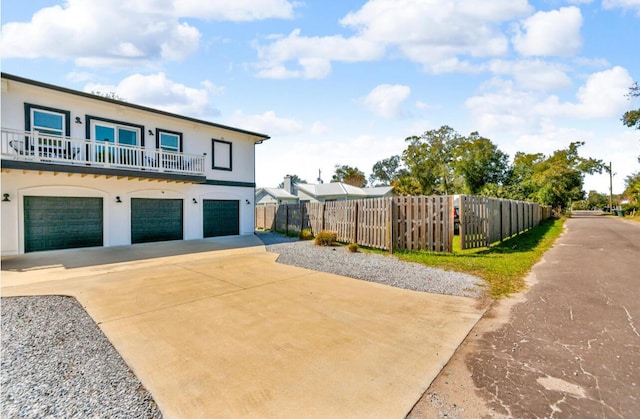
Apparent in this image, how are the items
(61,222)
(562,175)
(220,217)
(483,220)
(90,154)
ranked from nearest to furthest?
(483,220) → (61,222) → (90,154) → (220,217) → (562,175)

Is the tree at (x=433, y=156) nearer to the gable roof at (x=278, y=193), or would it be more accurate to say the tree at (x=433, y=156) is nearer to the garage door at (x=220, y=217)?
the gable roof at (x=278, y=193)

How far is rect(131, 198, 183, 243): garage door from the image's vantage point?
12.8 meters

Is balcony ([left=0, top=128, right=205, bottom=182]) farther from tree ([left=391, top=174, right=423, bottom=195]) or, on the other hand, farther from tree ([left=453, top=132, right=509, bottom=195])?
tree ([left=453, top=132, right=509, bottom=195])

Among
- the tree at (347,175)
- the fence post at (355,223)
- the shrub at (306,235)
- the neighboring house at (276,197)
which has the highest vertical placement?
the tree at (347,175)

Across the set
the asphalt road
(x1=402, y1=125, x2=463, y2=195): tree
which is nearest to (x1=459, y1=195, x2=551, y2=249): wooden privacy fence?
the asphalt road

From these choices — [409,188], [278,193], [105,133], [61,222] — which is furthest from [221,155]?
[409,188]

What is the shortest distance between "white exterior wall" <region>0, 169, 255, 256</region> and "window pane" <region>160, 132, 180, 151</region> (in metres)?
1.71

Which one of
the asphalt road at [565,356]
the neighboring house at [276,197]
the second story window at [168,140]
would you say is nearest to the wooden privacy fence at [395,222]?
the asphalt road at [565,356]

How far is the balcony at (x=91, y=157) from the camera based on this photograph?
9.55 meters

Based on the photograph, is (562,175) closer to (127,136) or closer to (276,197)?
(276,197)

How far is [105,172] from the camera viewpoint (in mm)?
10812

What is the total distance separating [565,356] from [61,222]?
1429cm

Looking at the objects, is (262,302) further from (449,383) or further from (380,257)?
(380,257)

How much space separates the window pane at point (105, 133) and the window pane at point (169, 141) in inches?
73.2
